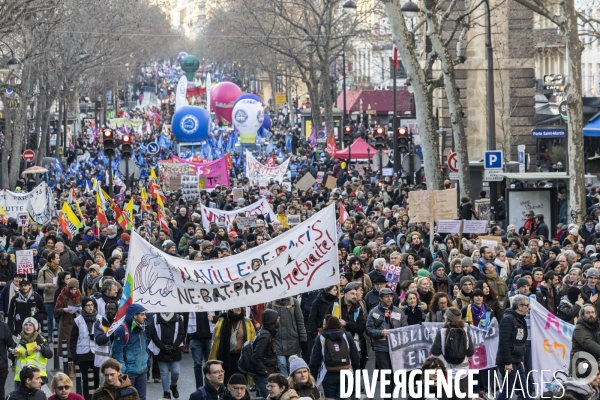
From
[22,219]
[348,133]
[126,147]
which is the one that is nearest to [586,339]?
[22,219]

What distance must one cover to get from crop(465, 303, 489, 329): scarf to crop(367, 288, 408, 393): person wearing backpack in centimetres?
→ 70

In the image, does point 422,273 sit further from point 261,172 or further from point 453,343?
point 261,172

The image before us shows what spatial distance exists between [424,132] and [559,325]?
675 inches

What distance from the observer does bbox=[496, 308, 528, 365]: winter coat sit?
1316 centimetres

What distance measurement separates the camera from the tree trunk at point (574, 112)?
85.1ft

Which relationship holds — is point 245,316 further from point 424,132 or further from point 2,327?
point 424,132

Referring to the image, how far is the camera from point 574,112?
26.7m

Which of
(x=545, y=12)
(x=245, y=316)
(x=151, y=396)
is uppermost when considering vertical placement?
(x=545, y=12)

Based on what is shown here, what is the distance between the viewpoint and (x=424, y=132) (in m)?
30.2

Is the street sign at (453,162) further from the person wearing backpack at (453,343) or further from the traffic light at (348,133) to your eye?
the person wearing backpack at (453,343)

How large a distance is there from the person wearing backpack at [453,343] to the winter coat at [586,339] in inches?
35.7

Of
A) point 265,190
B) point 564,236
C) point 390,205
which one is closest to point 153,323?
point 564,236

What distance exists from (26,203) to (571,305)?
661 inches

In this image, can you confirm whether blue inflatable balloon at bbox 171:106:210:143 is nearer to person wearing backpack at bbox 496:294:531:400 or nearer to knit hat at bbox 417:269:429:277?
knit hat at bbox 417:269:429:277
